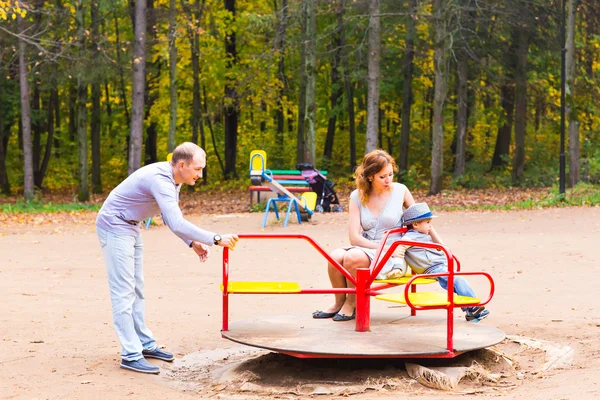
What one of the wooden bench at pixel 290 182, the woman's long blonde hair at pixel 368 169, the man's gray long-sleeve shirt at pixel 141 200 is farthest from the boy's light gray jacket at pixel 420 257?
the wooden bench at pixel 290 182

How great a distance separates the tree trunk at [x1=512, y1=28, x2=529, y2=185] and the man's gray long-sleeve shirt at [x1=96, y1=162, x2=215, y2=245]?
24047 millimetres

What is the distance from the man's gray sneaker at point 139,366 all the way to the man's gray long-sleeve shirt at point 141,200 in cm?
95

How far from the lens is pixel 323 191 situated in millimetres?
21891

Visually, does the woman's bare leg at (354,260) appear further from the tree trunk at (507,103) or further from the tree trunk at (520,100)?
the tree trunk at (507,103)

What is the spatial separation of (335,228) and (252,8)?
1972 centimetres

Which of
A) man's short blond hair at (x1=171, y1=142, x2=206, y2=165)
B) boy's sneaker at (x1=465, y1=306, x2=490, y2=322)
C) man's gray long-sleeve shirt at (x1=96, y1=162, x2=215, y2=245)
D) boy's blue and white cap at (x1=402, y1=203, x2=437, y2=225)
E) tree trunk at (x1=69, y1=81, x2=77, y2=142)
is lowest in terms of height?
boy's sneaker at (x1=465, y1=306, x2=490, y2=322)

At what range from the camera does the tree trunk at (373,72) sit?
24.7 meters

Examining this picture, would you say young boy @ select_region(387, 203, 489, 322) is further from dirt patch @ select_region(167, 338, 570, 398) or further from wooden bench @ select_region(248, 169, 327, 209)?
wooden bench @ select_region(248, 169, 327, 209)

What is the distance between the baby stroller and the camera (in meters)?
21.8

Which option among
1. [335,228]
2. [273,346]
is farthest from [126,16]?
[273,346]

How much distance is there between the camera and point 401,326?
23.2 ft

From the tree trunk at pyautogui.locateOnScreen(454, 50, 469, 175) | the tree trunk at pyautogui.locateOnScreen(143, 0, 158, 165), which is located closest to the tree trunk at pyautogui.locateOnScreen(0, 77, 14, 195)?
the tree trunk at pyautogui.locateOnScreen(143, 0, 158, 165)

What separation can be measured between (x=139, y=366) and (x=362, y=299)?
5.70 ft

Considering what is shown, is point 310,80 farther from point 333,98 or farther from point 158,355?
point 158,355
